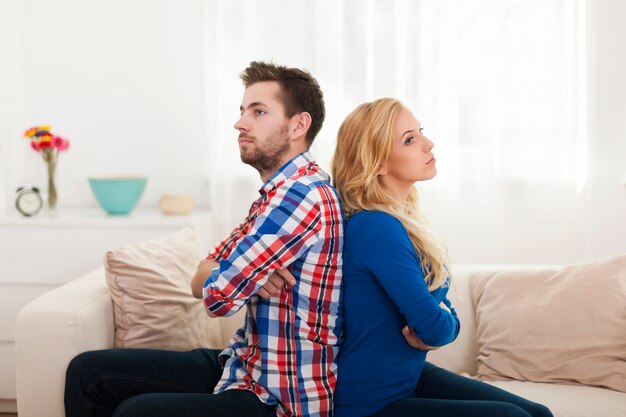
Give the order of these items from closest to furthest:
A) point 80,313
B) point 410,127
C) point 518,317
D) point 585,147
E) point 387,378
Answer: point 387,378
point 410,127
point 80,313
point 518,317
point 585,147

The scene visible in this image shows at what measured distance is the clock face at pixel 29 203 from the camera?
336 centimetres

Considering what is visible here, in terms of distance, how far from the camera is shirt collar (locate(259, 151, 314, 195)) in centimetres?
184

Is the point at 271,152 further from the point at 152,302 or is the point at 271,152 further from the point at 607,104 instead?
the point at 607,104

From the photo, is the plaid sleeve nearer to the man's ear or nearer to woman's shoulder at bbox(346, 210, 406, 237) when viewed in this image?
woman's shoulder at bbox(346, 210, 406, 237)

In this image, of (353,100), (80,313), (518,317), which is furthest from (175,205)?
(518,317)

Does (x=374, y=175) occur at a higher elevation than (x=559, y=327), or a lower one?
higher

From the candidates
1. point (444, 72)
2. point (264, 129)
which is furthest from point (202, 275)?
point (444, 72)

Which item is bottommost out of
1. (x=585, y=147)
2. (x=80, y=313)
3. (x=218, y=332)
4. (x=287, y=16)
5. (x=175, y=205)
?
(x=218, y=332)

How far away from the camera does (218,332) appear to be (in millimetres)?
2551

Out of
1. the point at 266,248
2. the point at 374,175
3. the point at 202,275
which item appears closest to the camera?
the point at 266,248

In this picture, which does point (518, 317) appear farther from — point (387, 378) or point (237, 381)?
point (237, 381)

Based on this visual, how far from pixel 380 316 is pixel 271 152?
49cm

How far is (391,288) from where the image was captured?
170 cm

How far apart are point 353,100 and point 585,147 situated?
1.05 meters
